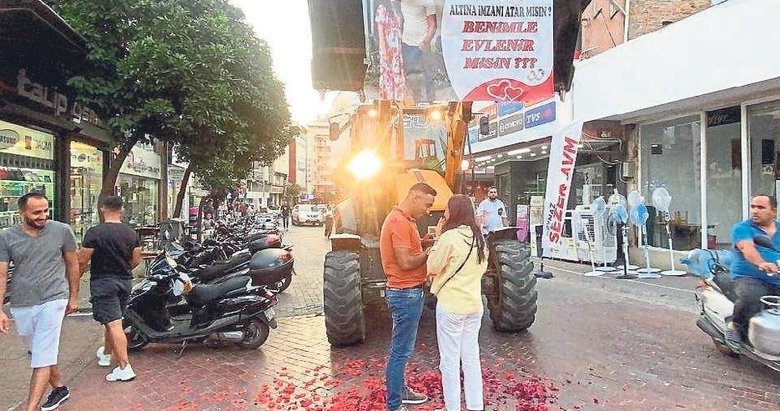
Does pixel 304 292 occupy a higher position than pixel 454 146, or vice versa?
pixel 454 146

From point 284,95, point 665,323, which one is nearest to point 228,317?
point 665,323

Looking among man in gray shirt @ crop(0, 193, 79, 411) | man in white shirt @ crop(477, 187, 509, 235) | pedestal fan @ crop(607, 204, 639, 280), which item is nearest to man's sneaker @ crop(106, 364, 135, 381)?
man in gray shirt @ crop(0, 193, 79, 411)

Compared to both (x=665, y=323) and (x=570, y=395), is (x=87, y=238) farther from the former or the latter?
(x=665, y=323)

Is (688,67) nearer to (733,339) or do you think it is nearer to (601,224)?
(601,224)

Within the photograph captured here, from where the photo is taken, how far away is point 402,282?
4.39m

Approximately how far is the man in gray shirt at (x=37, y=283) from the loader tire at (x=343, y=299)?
2528mm

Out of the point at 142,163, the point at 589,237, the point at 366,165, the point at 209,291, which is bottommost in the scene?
the point at 209,291

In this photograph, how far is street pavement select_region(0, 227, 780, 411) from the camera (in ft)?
16.0

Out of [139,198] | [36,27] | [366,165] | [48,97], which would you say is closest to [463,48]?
[366,165]

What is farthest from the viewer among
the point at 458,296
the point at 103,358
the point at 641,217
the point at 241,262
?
the point at 641,217

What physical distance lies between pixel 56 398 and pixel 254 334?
7.27ft

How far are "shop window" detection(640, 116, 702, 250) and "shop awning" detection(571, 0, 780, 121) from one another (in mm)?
725

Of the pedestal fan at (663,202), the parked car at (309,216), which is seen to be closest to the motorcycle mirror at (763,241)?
the pedestal fan at (663,202)

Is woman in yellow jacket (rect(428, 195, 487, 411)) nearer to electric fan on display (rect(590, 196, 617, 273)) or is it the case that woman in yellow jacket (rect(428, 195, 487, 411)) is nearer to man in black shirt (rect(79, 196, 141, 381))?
man in black shirt (rect(79, 196, 141, 381))
